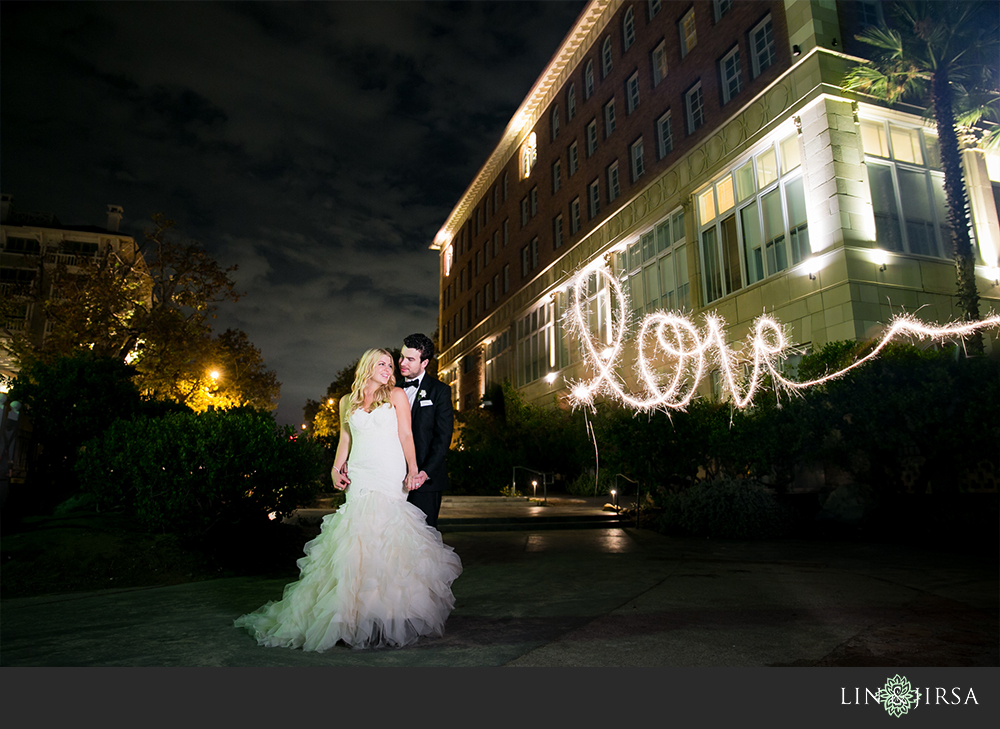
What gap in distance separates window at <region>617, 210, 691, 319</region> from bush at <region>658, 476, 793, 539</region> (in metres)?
12.8

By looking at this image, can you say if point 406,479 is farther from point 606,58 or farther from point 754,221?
point 606,58

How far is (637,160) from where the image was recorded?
92.4 feet

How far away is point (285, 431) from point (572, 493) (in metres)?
16.7

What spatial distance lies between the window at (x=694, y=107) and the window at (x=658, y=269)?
363cm

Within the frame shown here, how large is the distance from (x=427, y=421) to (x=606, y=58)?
33.0 m

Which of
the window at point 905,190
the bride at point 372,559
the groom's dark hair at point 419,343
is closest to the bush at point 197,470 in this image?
the bride at point 372,559

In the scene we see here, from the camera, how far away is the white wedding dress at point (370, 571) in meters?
3.94

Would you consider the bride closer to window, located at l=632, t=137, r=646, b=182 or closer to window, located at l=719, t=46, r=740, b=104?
window, located at l=719, t=46, r=740, b=104

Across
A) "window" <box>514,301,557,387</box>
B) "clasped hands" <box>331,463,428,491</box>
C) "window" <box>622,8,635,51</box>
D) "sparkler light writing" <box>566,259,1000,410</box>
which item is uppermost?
"window" <box>622,8,635,51</box>

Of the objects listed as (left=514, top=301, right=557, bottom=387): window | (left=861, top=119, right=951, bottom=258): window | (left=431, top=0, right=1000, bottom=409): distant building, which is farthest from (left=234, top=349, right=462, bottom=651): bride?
(left=514, top=301, right=557, bottom=387): window

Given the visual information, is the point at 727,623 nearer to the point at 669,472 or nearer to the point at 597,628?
the point at 597,628

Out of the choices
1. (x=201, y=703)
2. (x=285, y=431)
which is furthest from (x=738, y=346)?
(x=201, y=703)

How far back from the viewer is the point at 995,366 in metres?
10.6

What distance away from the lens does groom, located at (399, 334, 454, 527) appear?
182 inches
